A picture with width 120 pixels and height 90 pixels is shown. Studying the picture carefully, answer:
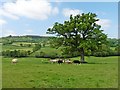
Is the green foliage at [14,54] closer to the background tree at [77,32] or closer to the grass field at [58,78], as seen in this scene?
the background tree at [77,32]

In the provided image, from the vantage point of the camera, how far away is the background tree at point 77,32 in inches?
2276

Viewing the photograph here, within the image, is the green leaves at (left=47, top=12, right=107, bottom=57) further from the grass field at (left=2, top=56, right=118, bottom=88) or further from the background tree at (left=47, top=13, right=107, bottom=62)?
the grass field at (left=2, top=56, right=118, bottom=88)

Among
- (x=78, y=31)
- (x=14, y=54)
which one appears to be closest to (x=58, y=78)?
(x=78, y=31)

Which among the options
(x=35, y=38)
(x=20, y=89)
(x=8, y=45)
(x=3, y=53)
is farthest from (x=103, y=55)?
(x=20, y=89)

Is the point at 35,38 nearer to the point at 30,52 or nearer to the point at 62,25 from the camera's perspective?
the point at 30,52

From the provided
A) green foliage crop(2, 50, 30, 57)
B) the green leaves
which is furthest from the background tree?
green foliage crop(2, 50, 30, 57)

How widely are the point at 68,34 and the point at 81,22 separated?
356 cm

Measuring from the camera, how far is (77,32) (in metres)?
58.8

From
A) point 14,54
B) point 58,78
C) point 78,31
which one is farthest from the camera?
point 14,54

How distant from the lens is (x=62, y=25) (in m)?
59.7

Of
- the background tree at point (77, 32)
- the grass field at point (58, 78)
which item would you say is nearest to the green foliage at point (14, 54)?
the background tree at point (77, 32)

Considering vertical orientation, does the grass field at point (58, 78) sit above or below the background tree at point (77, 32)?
below

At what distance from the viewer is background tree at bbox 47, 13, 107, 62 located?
190ft

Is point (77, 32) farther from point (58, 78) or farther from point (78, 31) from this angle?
point (58, 78)
